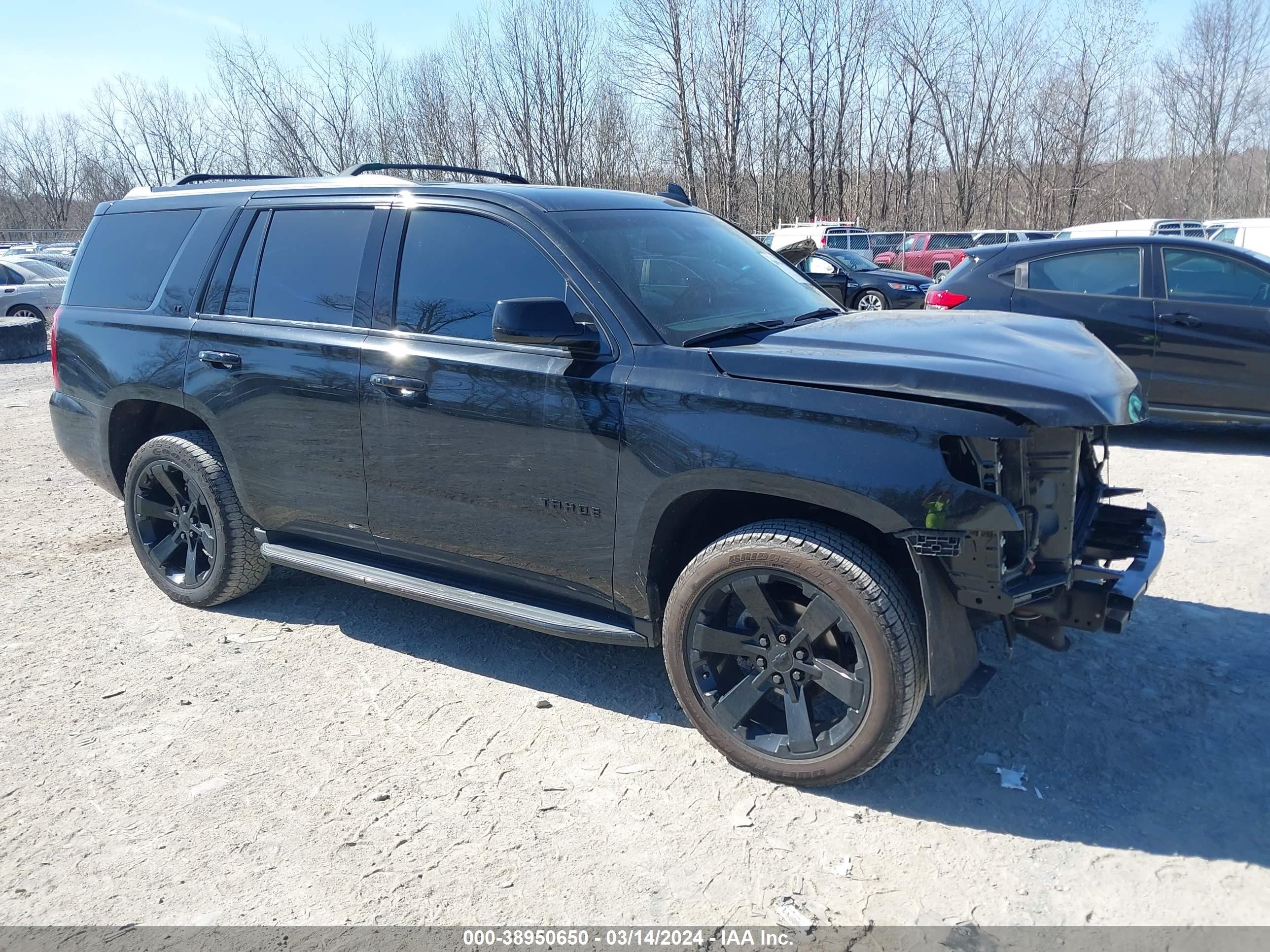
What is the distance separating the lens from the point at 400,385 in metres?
3.73

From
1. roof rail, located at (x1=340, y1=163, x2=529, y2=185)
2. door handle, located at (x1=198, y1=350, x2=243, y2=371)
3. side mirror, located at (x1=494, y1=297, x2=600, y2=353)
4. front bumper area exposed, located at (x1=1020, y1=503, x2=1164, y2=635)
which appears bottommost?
front bumper area exposed, located at (x1=1020, y1=503, x2=1164, y2=635)

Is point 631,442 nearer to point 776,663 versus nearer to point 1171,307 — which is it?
point 776,663

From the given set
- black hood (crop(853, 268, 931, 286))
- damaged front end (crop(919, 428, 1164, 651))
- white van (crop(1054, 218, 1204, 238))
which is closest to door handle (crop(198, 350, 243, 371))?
damaged front end (crop(919, 428, 1164, 651))

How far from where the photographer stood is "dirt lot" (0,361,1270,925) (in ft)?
8.85

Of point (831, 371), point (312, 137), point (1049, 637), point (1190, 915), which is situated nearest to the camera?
point (1190, 915)

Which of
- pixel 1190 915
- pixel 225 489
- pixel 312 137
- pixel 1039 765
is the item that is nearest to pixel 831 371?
pixel 1039 765

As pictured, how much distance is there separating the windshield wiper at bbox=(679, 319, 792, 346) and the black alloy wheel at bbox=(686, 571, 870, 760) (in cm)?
83

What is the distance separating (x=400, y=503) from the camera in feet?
12.8

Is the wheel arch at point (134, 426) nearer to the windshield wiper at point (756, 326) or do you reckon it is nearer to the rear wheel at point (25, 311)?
the windshield wiper at point (756, 326)

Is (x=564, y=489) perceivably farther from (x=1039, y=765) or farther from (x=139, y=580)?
(x=139, y=580)

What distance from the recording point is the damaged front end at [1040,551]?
2814 millimetres

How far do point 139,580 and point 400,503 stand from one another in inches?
87.7

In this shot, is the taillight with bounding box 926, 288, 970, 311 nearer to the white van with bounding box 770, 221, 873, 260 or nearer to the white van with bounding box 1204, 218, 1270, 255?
the white van with bounding box 1204, 218, 1270, 255

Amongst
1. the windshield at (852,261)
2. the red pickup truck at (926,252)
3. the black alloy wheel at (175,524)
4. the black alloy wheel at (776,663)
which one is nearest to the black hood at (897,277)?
the windshield at (852,261)
